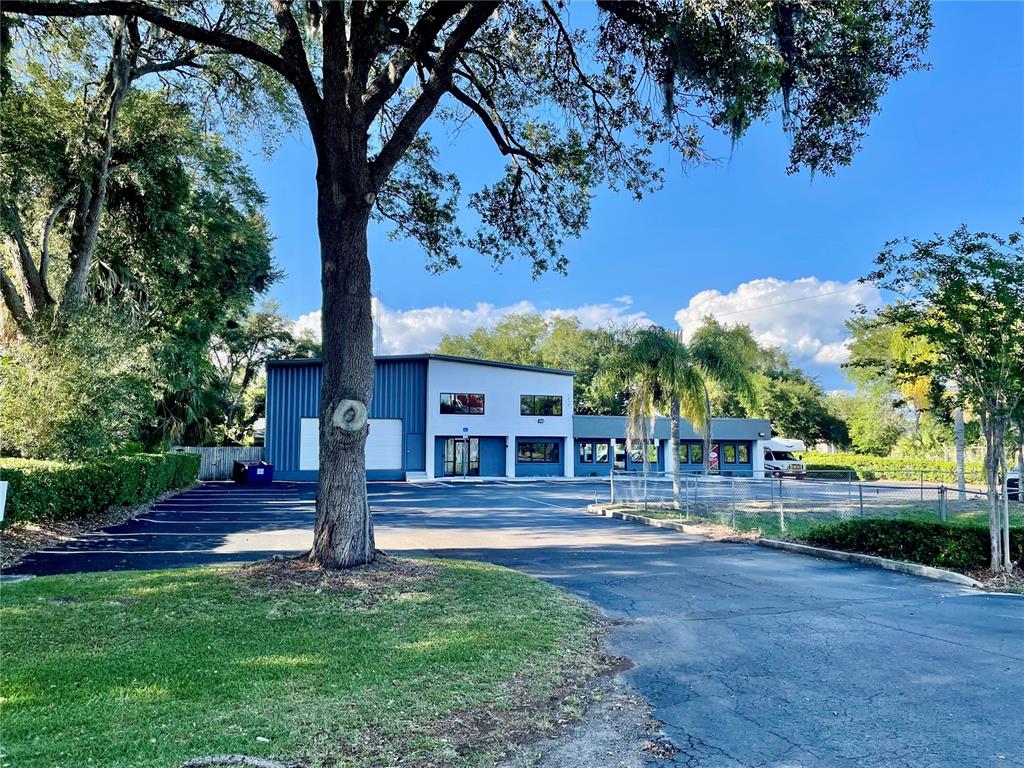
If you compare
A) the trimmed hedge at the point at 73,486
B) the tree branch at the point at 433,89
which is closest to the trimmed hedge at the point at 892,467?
the trimmed hedge at the point at 73,486

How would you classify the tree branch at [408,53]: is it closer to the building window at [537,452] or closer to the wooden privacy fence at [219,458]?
the wooden privacy fence at [219,458]

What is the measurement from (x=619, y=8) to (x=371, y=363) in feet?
17.9

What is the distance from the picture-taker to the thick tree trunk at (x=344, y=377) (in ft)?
23.7

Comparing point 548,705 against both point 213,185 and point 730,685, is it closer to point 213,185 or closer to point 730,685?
point 730,685

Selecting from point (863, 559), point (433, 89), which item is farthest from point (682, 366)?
point (433, 89)

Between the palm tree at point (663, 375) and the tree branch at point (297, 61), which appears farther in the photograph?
the palm tree at point (663, 375)

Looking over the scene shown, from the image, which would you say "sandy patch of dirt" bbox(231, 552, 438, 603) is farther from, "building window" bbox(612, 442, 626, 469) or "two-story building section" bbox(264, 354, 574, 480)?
"building window" bbox(612, 442, 626, 469)

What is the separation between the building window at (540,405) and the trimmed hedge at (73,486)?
2260 cm

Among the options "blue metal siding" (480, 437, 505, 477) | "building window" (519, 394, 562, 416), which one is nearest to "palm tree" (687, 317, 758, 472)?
"building window" (519, 394, 562, 416)

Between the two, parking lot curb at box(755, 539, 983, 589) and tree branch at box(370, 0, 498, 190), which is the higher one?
tree branch at box(370, 0, 498, 190)

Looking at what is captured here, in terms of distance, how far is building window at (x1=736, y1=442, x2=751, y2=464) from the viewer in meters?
43.5

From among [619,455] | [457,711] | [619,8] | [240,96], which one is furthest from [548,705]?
[619,455]

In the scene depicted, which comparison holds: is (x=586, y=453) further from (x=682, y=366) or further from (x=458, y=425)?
(x=682, y=366)

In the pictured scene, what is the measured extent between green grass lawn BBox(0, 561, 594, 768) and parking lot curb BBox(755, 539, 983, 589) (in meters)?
5.56
